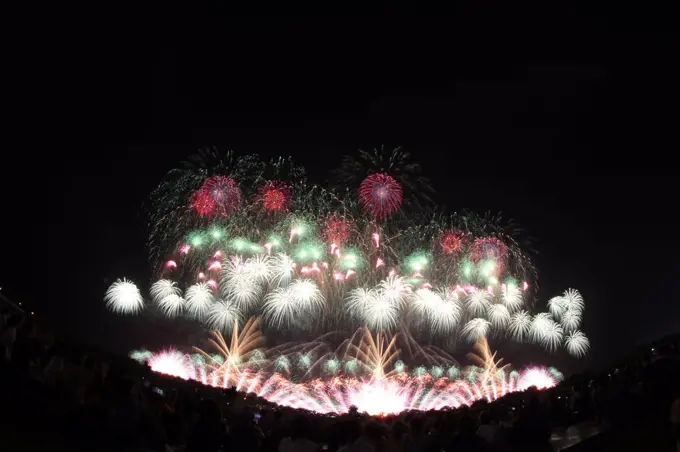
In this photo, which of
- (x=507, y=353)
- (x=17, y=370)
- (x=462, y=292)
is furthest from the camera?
(x=507, y=353)

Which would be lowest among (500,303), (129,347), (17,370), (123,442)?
(123,442)

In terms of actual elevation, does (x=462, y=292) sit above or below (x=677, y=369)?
above

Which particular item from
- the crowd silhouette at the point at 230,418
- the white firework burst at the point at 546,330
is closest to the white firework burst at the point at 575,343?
the white firework burst at the point at 546,330

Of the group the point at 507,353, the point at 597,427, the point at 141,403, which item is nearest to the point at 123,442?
the point at 141,403

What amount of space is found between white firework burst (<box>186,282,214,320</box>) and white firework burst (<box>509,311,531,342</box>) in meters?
18.1

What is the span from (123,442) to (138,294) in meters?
34.6

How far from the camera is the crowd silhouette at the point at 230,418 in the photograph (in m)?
7.02

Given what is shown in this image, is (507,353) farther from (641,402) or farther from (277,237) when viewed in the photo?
(641,402)

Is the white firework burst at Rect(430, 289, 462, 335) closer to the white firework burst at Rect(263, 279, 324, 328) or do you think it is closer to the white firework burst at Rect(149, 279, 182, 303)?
the white firework burst at Rect(263, 279, 324, 328)

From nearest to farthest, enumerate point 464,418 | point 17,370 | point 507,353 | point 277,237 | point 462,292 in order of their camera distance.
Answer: point 17,370
point 464,418
point 277,237
point 462,292
point 507,353

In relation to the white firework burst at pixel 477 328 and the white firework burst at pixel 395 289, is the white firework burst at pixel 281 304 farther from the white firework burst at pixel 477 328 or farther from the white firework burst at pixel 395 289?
the white firework burst at pixel 477 328

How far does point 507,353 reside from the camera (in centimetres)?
4306

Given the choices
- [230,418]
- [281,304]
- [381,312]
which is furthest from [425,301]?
[230,418]

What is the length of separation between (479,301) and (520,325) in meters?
3.76
